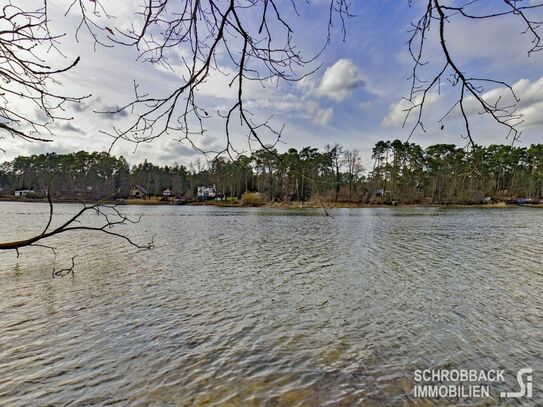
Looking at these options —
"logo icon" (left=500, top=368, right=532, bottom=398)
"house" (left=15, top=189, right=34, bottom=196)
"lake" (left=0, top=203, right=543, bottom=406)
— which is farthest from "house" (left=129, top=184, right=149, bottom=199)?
"logo icon" (left=500, top=368, right=532, bottom=398)

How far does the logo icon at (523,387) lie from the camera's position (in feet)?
14.4

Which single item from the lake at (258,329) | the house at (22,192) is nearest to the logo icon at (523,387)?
the lake at (258,329)

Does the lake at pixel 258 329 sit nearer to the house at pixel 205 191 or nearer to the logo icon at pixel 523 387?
the logo icon at pixel 523 387

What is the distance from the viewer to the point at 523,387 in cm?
455

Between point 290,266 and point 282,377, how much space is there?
804 centimetres

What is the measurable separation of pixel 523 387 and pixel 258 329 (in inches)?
158

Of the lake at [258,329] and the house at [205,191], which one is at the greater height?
the house at [205,191]

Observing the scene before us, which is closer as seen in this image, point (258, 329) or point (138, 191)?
point (258, 329)

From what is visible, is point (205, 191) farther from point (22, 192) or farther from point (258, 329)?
point (258, 329)

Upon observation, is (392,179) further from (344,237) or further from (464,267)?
(464,267)

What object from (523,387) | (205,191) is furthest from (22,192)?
(523,387)

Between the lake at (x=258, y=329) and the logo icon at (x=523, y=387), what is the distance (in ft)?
0.26

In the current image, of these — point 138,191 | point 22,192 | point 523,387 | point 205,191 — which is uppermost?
point 205,191

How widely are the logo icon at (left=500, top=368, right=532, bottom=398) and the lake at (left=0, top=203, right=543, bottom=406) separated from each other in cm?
8
